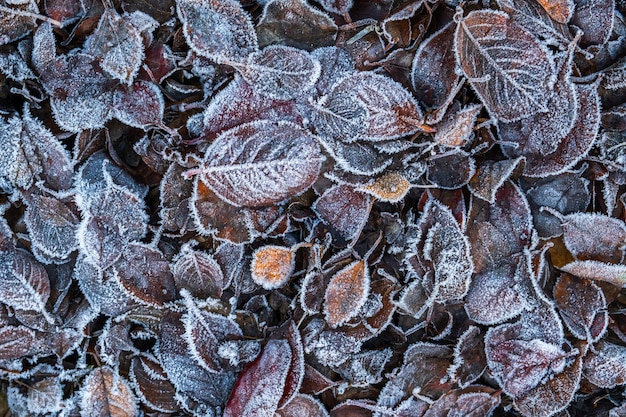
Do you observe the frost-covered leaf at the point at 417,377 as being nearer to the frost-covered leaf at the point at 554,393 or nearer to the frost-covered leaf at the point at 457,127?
the frost-covered leaf at the point at 554,393

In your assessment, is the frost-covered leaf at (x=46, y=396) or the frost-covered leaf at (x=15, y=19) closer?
the frost-covered leaf at (x=15, y=19)

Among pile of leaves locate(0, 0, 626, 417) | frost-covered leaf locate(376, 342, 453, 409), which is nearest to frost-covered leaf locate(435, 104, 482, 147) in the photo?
pile of leaves locate(0, 0, 626, 417)

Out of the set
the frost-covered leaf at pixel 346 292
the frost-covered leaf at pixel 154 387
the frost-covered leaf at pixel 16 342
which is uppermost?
the frost-covered leaf at pixel 346 292

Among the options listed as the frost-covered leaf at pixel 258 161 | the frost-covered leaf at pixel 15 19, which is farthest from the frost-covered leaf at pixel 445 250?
the frost-covered leaf at pixel 15 19

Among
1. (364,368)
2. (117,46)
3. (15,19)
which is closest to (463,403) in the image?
Answer: (364,368)

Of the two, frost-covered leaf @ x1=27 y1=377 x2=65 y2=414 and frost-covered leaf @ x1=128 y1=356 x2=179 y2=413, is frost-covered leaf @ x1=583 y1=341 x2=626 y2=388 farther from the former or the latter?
frost-covered leaf @ x1=27 y1=377 x2=65 y2=414

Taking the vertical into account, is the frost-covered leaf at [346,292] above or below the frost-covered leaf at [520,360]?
above

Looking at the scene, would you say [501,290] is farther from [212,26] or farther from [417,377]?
[212,26]
